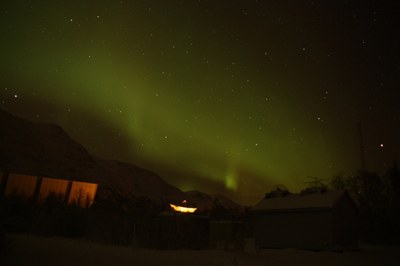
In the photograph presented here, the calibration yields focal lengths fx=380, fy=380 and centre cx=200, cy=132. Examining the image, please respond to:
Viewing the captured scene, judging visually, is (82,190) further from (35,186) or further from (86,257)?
(86,257)

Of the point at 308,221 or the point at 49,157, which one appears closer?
the point at 308,221

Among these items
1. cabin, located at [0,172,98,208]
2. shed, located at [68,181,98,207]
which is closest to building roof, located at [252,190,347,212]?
cabin, located at [0,172,98,208]

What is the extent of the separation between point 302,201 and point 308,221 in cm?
170

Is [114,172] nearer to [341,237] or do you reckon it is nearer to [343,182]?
[343,182]

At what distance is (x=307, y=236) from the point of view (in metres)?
23.9

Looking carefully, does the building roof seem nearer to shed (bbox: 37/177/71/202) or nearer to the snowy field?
the snowy field

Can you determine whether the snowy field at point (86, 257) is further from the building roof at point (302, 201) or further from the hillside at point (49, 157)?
the hillside at point (49, 157)

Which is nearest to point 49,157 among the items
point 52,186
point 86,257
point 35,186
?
point 52,186

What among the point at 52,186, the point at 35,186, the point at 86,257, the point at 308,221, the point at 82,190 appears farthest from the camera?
the point at 82,190

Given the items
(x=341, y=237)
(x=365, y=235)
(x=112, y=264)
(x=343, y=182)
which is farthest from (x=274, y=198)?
(x=343, y=182)

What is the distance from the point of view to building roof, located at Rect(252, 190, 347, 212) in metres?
24.1

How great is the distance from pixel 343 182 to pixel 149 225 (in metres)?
36.8

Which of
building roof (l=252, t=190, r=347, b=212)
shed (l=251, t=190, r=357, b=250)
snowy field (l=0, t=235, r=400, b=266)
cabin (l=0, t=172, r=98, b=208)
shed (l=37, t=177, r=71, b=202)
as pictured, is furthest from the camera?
shed (l=37, t=177, r=71, b=202)

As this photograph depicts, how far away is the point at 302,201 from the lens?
1003 inches
